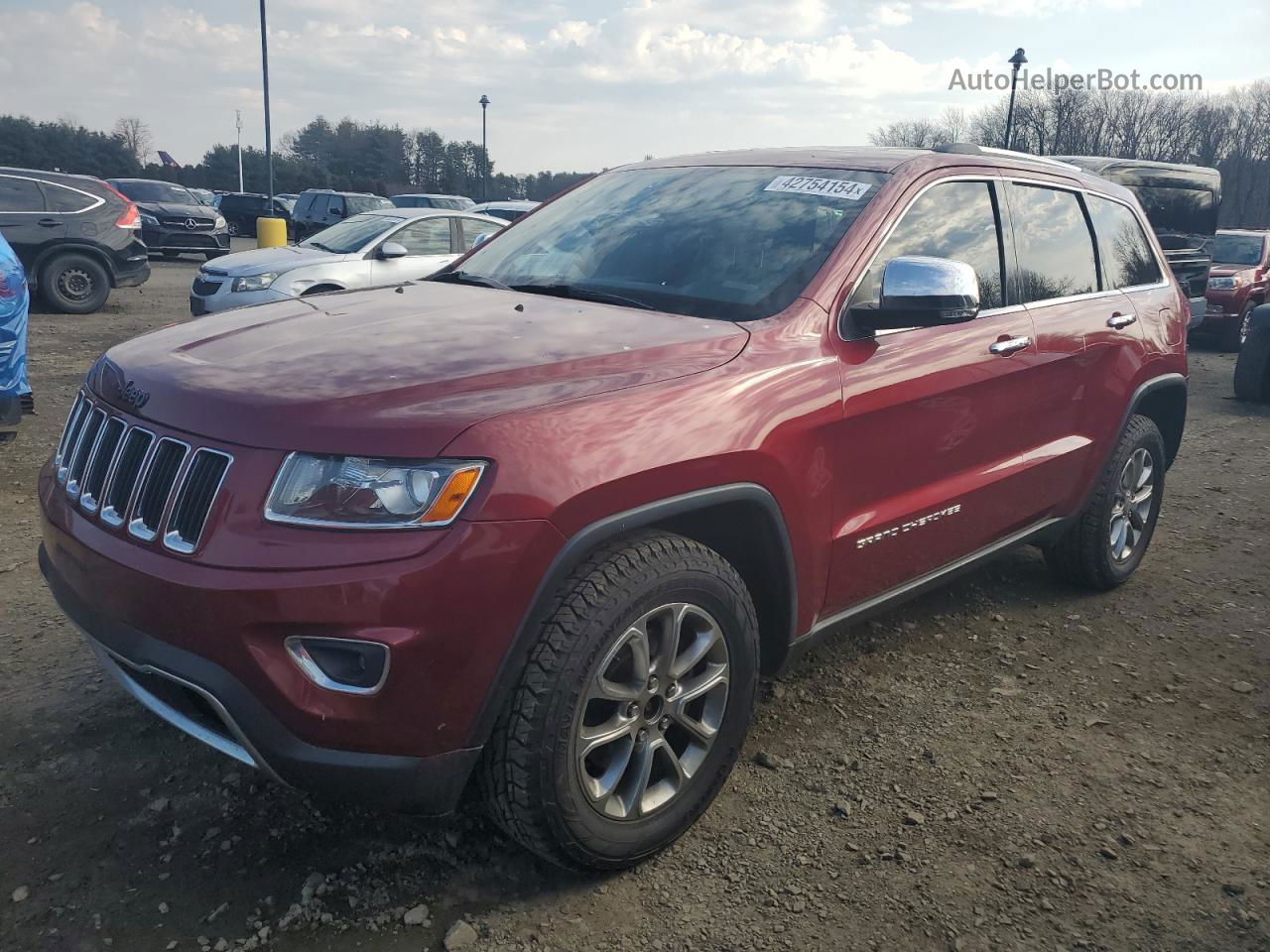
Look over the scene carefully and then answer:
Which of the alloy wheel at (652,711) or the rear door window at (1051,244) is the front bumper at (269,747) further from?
the rear door window at (1051,244)

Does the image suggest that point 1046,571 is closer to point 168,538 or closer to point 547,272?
point 547,272

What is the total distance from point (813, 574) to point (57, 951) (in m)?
2.02

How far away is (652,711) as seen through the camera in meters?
2.56

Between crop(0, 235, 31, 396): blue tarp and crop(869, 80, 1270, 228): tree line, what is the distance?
48.2 meters

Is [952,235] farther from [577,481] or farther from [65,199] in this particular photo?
[65,199]

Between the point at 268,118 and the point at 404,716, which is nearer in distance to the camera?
the point at 404,716

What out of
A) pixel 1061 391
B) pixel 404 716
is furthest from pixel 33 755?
pixel 1061 391

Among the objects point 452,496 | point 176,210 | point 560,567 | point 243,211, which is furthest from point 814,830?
point 243,211

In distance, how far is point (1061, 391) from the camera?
387cm

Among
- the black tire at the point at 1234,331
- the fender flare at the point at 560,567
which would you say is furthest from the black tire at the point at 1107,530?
the black tire at the point at 1234,331

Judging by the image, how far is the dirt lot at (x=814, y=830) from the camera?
2406 millimetres

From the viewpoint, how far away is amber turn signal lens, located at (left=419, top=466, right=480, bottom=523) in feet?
6.79

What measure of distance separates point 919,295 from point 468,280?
5.24 feet

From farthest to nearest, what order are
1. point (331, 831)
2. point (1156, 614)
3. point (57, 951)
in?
point (1156, 614) → point (331, 831) → point (57, 951)
